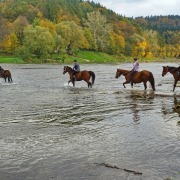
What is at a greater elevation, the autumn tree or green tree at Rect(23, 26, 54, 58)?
the autumn tree

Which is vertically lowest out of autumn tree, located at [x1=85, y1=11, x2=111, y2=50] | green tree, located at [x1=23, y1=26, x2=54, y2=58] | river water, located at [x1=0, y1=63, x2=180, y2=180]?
river water, located at [x1=0, y1=63, x2=180, y2=180]

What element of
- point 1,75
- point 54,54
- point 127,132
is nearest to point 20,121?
point 127,132

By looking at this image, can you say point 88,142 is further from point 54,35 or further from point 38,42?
point 54,35

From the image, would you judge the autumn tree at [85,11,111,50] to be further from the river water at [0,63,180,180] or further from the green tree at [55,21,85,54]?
the river water at [0,63,180,180]

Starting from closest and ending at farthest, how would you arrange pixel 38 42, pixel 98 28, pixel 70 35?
pixel 38 42 < pixel 70 35 < pixel 98 28

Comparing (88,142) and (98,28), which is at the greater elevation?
(98,28)

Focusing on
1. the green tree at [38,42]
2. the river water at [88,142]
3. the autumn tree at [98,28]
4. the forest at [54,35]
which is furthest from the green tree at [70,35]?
the river water at [88,142]

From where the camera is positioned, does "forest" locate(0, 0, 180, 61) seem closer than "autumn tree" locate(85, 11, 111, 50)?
Yes

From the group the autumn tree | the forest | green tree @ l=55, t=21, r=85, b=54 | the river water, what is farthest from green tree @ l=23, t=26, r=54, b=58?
the river water

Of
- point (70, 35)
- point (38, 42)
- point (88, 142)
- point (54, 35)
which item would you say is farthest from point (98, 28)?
point (88, 142)

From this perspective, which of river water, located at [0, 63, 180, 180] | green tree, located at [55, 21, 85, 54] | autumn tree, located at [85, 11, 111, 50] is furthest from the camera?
autumn tree, located at [85, 11, 111, 50]

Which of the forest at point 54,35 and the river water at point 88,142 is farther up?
the forest at point 54,35

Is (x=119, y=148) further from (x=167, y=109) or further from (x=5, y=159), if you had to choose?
(x=167, y=109)

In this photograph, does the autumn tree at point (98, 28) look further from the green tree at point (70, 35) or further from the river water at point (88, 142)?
the river water at point (88, 142)
